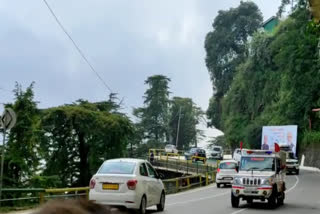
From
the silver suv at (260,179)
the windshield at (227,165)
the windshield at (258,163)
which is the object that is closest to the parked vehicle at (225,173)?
the windshield at (227,165)

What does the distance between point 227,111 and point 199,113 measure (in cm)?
3659

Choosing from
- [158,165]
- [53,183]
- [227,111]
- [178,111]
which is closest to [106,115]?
[158,165]

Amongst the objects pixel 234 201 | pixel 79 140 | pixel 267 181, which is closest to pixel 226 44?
pixel 79 140

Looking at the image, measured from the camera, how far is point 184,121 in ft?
342

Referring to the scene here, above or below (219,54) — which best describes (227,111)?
below

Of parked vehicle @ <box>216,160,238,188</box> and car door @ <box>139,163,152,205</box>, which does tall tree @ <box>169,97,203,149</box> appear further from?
car door @ <box>139,163,152,205</box>

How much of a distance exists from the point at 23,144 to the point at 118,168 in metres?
7.45

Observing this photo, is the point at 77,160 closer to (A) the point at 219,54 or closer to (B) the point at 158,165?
(B) the point at 158,165

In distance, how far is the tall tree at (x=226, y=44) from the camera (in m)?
85.8

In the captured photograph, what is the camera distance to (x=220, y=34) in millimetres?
87688

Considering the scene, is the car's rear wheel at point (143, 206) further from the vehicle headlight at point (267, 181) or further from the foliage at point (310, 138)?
the foliage at point (310, 138)

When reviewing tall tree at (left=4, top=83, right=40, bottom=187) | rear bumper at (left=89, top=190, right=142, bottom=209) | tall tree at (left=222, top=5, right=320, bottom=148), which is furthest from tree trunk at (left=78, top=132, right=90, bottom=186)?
rear bumper at (left=89, top=190, right=142, bottom=209)

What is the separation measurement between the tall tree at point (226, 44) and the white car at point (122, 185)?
70345 millimetres

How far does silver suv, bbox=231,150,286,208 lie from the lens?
58.9 ft
